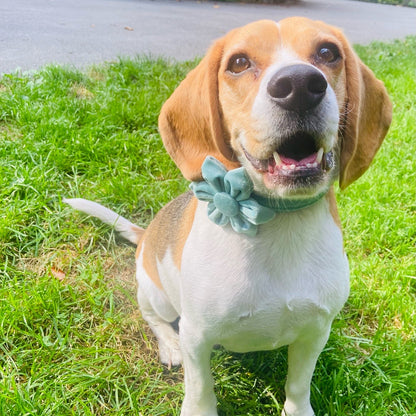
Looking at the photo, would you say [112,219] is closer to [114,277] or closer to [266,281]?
[114,277]

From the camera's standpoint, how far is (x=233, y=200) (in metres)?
1.74

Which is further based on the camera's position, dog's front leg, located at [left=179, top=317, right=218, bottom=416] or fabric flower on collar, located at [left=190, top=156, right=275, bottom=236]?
dog's front leg, located at [left=179, top=317, right=218, bottom=416]

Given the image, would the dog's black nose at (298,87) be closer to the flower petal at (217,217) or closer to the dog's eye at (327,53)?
the dog's eye at (327,53)

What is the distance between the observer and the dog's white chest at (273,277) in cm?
179

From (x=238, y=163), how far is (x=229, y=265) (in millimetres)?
425

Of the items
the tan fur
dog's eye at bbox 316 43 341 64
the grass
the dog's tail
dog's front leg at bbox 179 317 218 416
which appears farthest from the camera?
the dog's tail

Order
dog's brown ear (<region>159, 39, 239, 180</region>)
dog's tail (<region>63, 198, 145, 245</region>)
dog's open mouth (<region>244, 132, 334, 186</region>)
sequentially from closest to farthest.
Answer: dog's open mouth (<region>244, 132, 334, 186</region>) < dog's brown ear (<region>159, 39, 239, 180</region>) < dog's tail (<region>63, 198, 145, 245</region>)

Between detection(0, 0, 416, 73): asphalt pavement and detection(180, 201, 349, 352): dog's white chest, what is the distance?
3406mm

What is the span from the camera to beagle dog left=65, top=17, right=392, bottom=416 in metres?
1.59

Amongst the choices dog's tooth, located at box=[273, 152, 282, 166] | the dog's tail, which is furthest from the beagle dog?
the dog's tail

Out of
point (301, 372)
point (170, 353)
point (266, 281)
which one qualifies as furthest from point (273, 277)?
point (170, 353)

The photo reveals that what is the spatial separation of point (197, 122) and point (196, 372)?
1.18m

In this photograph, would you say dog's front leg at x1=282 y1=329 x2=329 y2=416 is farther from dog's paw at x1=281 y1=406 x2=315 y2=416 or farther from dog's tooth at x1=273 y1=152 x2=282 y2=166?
dog's tooth at x1=273 y1=152 x2=282 y2=166

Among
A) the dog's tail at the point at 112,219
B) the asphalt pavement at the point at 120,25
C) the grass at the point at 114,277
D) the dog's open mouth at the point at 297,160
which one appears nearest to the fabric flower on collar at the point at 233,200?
the dog's open mouth at the point at 297,160
